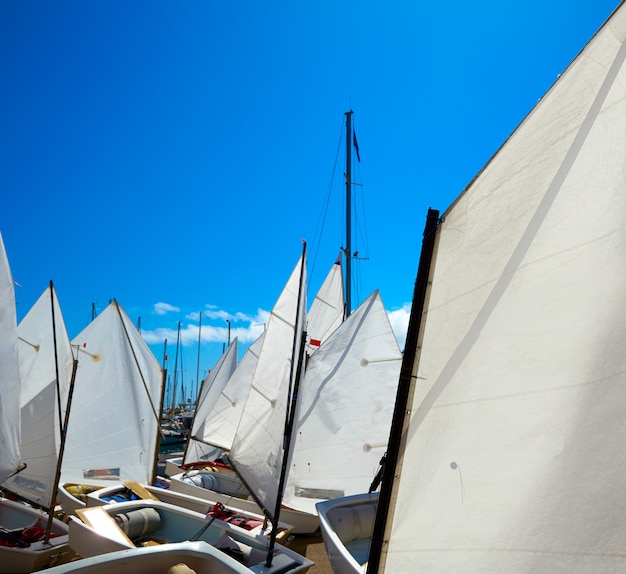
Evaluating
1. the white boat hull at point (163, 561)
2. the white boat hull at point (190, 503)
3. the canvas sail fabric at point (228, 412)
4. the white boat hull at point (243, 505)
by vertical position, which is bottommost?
the white boat hull at point (243, 505)

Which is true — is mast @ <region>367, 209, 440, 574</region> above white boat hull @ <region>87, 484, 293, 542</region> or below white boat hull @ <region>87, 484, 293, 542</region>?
above

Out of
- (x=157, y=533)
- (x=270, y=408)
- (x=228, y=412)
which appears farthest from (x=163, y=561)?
(x=228, y=412)

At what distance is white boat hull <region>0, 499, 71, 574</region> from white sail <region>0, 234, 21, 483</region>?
118 cm

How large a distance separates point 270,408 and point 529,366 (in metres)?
5.99

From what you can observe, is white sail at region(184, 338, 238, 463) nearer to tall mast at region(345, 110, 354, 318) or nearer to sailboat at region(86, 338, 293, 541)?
sailboat at region(86, 338, 293, 541)

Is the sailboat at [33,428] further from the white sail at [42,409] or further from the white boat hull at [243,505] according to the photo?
the white boat hull at [243,505]

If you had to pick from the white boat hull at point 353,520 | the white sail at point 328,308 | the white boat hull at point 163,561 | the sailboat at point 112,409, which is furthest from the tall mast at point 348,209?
the white boat hull at point 163,561

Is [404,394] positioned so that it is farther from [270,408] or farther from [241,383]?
[241,383]

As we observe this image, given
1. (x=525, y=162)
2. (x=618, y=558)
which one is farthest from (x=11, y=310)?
(x=618, y=558)

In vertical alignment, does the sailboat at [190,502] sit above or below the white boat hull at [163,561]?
below

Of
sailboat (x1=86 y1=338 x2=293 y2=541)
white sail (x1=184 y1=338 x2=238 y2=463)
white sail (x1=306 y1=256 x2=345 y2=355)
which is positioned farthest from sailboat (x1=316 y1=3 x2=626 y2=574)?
white sail (x1=184 y1=338 x2=238 y2=463)

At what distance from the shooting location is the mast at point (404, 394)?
10.6 ft

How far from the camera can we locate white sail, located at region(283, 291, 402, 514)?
9.52 m

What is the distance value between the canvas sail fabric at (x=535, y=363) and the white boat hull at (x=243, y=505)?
687 centimetres
